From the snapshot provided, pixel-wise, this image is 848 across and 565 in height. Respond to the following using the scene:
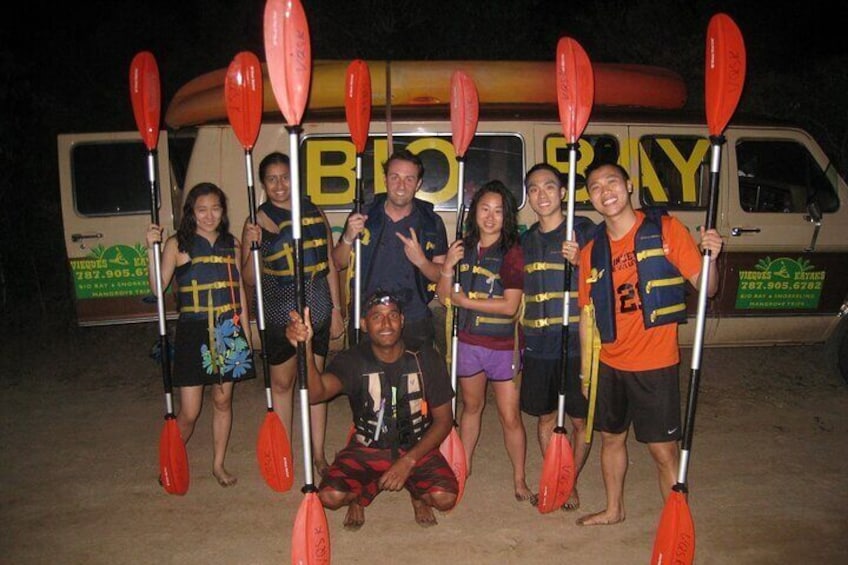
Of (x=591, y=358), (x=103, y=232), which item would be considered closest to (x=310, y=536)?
(x=591, y=358)

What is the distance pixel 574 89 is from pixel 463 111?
30.0 inches

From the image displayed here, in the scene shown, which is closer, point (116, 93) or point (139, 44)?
point (116, 93)

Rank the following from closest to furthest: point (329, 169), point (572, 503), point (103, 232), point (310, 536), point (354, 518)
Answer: point (310, 536) < point (354, 518) < point (572, 503) < point (329, 169) < point (103, 232)

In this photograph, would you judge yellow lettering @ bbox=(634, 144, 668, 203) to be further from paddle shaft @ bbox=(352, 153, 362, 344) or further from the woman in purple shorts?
paddle shaft @ bbox=(352, 153, 362, 344)

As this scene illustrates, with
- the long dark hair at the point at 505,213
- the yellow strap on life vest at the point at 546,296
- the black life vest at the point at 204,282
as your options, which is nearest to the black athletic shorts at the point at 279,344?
the black life vest at the point at 204,282

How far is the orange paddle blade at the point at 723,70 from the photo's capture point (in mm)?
3107

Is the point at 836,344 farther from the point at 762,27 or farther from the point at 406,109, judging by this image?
the point at 762,27

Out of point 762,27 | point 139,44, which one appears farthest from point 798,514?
point 139,44

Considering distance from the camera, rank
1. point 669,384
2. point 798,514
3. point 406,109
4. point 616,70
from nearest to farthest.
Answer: point 669,384 < point 798,514 < point 406,109 < point 616,70

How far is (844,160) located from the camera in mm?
8773

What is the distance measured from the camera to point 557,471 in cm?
349

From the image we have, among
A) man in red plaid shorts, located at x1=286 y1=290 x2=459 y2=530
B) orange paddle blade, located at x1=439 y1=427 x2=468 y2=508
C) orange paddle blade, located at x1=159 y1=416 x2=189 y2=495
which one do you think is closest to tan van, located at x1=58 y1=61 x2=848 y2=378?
orange paddle blade, located at x1=159 y1=416 x2=189 y2=495

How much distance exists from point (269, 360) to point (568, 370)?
175 cm

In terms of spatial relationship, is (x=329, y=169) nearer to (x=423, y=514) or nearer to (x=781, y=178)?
(x=423, y=514)
